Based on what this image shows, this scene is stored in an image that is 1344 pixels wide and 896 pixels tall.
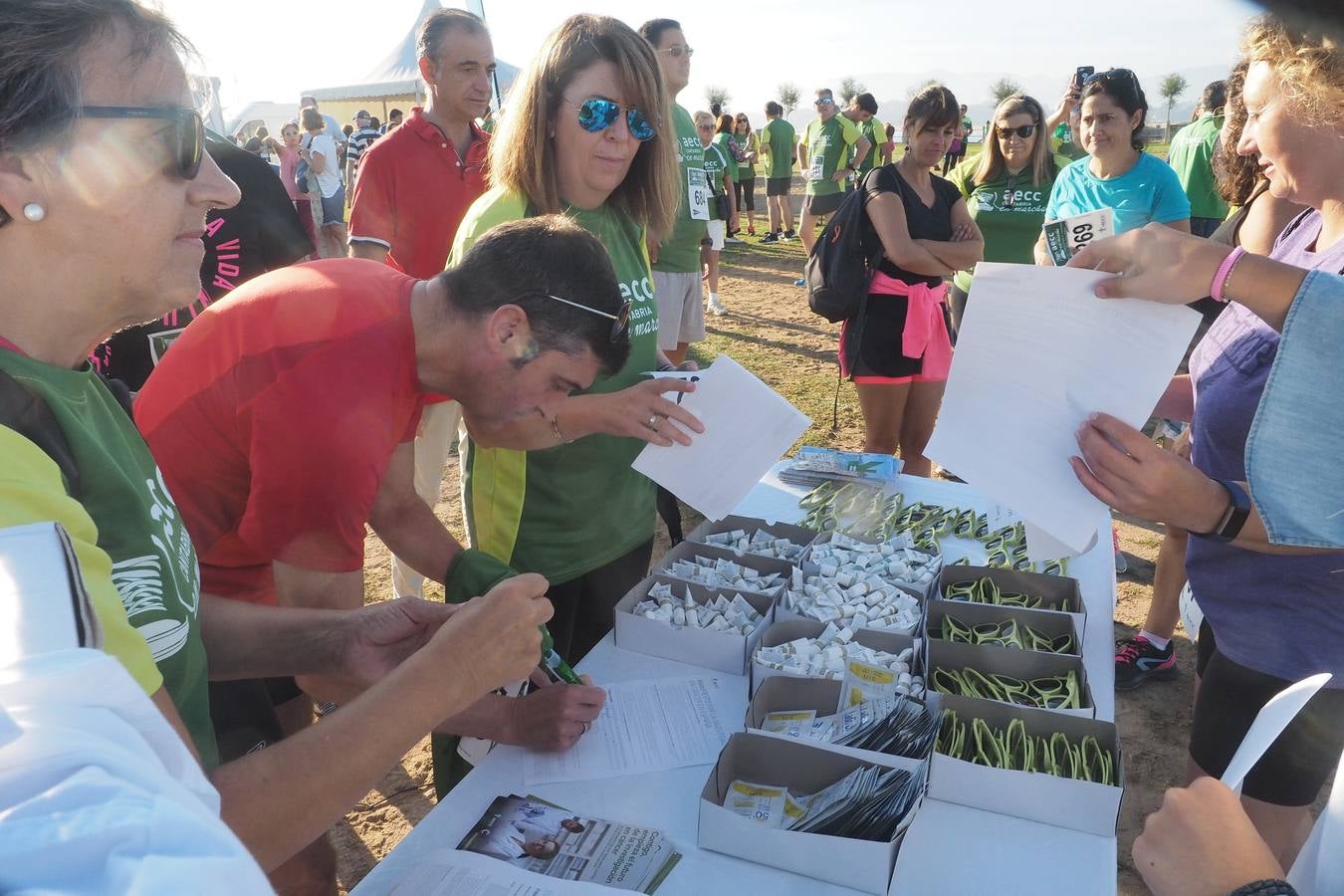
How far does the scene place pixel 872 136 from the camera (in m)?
10.1

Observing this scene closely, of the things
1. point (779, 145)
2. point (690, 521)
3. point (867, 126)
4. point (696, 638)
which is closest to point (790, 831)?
point (696, 638)

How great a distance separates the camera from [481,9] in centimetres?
713

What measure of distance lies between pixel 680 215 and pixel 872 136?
6441 millimetres

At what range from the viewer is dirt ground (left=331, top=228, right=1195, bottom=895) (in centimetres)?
257

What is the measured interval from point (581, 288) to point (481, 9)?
666cm

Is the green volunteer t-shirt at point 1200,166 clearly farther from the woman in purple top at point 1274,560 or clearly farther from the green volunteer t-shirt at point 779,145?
the green volunteer t-shirt at point 779,145

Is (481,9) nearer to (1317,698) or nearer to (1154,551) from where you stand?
(1154,551)

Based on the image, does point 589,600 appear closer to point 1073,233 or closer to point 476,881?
point 476,881

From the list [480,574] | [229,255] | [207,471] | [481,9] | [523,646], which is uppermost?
[481,9]

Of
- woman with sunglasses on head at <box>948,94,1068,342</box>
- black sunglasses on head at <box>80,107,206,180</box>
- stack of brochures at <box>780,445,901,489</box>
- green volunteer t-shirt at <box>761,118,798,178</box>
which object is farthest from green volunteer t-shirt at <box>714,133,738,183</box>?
black sunglasses on head at <box>80,107,206,180</box>

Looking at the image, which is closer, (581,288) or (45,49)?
(45,49)

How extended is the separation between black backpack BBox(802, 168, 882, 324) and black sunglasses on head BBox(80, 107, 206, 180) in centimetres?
275

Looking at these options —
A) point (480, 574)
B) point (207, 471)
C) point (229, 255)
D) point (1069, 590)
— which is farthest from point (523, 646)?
point (229, 255)

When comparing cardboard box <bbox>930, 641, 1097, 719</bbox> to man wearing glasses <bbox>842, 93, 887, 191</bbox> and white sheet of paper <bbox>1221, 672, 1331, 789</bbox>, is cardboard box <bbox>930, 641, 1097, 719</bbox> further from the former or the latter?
man wearing glasses <bbox>842, 93, 887, 191</bbox>
